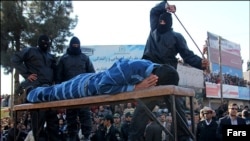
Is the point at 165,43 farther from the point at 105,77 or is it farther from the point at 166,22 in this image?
the point at 105,77

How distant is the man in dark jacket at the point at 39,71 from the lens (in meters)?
6.30

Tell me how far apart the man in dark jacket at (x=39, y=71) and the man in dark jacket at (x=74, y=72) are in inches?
8.3

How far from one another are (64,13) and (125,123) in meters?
17.6

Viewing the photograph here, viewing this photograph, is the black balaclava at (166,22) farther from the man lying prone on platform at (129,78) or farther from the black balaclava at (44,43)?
the black balaclava at (44,43)

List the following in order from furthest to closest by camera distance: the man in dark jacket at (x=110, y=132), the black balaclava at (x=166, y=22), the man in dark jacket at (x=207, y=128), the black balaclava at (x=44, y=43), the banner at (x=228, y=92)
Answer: the banner at (x=228, y=92), the man in dark jacket at (x=110, y=132), the man in dark jacket at (x=207, y=128), the black balaclava at (x=44, y=43), the black balaclava at (x=166, y=22)

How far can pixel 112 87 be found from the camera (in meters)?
4.45

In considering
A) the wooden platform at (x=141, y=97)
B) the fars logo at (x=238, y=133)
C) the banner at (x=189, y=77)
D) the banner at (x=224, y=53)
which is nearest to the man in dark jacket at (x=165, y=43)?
the wooden platform at (x=141, y=97)

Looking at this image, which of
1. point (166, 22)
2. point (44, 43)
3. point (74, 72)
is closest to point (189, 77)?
point (74, 72)

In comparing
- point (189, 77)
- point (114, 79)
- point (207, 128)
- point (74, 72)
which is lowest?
point (207, 128)

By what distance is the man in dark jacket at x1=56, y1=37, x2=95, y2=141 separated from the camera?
644 cm

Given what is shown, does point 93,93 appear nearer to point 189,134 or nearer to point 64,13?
point 189,134

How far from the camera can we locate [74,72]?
661cm

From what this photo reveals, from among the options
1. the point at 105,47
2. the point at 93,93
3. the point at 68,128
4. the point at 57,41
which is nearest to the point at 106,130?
the point at 68,128

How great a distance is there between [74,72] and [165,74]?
2.54 m
